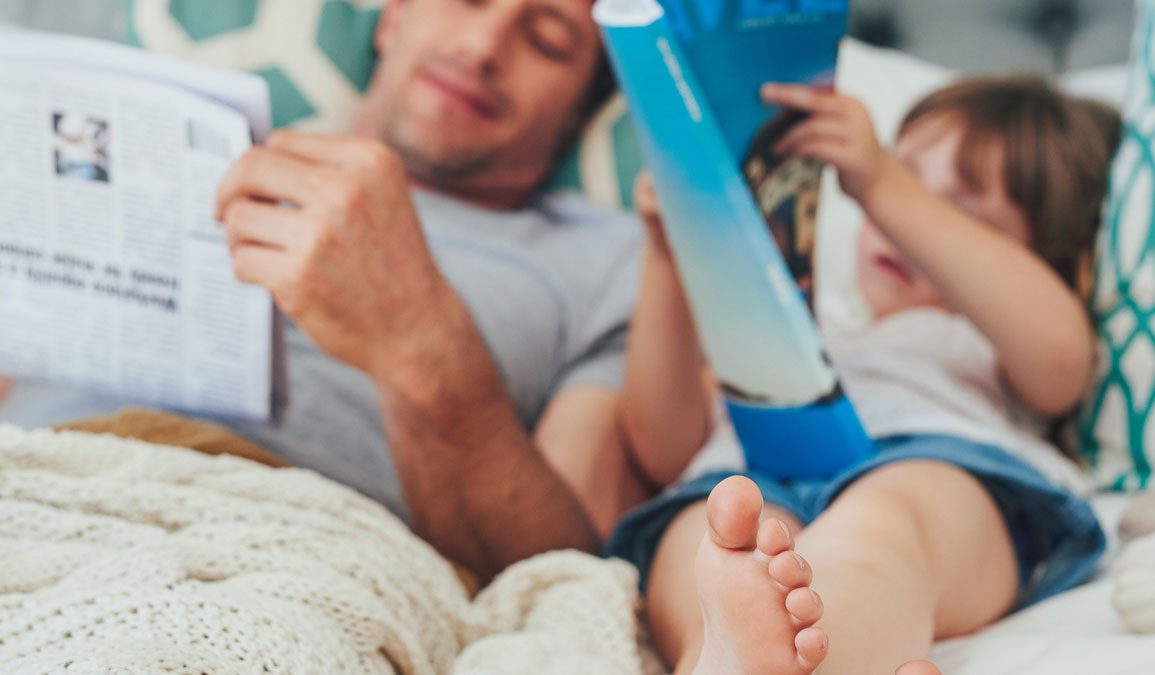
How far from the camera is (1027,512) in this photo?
0.73 metres

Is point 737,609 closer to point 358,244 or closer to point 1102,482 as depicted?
point 358,244

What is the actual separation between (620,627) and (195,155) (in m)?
0.39

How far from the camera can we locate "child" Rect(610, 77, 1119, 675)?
439 millimetres

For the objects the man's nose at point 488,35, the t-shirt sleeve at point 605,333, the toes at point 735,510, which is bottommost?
the t-shirt sleeve at point 605,333

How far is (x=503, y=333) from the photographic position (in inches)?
36.7

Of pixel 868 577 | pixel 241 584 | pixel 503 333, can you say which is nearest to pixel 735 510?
pixel 868 577

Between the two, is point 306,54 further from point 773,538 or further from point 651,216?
point 773,538

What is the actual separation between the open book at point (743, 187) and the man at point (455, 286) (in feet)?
0.53

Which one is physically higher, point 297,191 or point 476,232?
point 297,191

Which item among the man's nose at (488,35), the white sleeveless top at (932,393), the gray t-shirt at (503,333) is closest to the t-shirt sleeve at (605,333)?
the gray t-shirt at (503,333)

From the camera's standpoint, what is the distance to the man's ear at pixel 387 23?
115 cm

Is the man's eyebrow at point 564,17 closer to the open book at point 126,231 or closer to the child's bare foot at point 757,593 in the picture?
the open book at point 126,231

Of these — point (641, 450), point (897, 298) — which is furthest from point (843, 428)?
point (897, 298)

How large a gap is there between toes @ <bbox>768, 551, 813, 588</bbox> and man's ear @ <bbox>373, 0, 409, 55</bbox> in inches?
35.0
